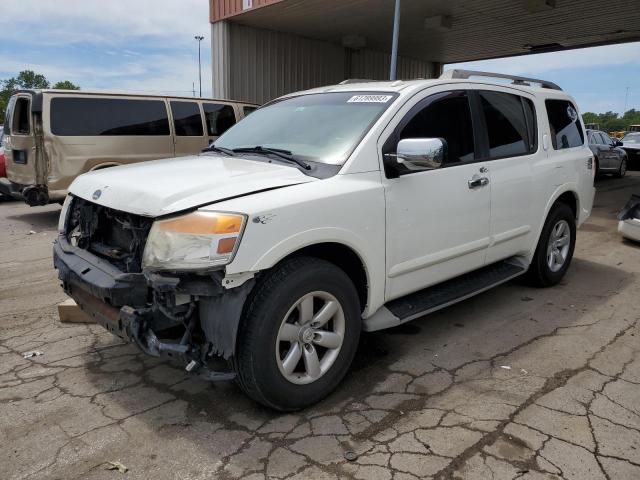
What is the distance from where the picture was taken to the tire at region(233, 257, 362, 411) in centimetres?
268

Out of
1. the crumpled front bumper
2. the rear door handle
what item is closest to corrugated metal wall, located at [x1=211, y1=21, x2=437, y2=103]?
the rear door handle

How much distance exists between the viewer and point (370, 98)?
363 centimetres

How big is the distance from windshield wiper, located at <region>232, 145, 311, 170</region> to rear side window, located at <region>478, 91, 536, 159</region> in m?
1.69

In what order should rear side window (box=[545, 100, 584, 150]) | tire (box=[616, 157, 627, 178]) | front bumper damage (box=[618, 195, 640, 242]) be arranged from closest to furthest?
rear side window (box=[545, 100, 584, 150])
front bumper damage (box=[618, 195, 640, 242])
tire (box=[616, 157, 627, 178])

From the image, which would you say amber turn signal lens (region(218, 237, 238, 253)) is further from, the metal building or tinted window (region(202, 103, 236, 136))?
the metal building

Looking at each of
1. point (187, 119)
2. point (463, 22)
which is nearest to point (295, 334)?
point (187, 119)

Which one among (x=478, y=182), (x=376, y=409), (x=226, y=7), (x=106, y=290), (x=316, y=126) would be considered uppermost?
(x=226, y=7)

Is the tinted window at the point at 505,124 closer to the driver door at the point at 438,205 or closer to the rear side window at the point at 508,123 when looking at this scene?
the rear side window at the point at 508,123

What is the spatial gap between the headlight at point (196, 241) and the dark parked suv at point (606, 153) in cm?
1563

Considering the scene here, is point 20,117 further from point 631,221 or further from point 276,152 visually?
point 631,221

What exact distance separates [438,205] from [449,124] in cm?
69

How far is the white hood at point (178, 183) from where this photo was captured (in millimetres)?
2709

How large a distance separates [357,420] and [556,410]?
44.8 inches

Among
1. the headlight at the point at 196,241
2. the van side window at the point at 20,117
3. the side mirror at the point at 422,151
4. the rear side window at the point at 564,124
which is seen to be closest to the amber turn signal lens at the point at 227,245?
the headlight at the point at 196,241
